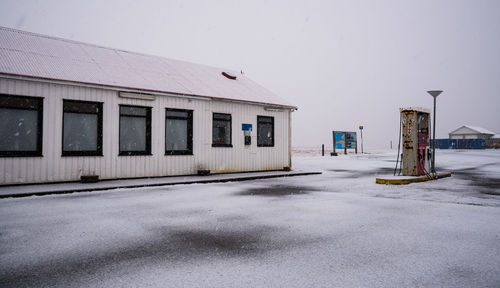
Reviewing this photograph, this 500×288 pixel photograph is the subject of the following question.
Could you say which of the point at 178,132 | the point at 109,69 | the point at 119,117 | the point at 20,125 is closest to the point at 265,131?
the point at 178,132

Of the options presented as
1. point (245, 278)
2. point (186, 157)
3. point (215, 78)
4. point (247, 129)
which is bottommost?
point (245, 278)

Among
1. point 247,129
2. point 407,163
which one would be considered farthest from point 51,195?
point 407,163

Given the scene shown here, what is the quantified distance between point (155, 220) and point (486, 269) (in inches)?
209

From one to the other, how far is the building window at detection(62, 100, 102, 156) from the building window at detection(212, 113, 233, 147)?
5116 millimetres

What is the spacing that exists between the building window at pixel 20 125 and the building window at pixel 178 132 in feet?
15.5

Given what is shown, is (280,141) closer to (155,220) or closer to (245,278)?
(155,220)

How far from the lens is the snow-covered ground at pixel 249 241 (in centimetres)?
384

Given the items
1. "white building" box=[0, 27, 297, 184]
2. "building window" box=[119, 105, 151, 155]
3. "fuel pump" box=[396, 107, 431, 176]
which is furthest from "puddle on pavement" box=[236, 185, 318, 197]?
"building window" box=[119, 105, 151, 155]

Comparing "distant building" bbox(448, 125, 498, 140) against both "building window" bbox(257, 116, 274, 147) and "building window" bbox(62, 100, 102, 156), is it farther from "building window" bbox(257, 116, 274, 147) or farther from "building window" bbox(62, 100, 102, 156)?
"building window" bbox(62, 100, 102, 156)

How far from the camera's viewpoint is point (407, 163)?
14.3m

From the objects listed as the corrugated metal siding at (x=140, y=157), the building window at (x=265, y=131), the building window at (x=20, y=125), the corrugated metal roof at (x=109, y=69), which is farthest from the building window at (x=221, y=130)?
the building window at (x=20, y=125)

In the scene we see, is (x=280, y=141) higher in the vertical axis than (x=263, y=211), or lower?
higher

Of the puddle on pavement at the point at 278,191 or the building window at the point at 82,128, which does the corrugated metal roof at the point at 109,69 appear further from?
the puddle on pavement at the point at 278,191

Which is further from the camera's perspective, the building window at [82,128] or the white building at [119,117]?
the building window at [82,128]
